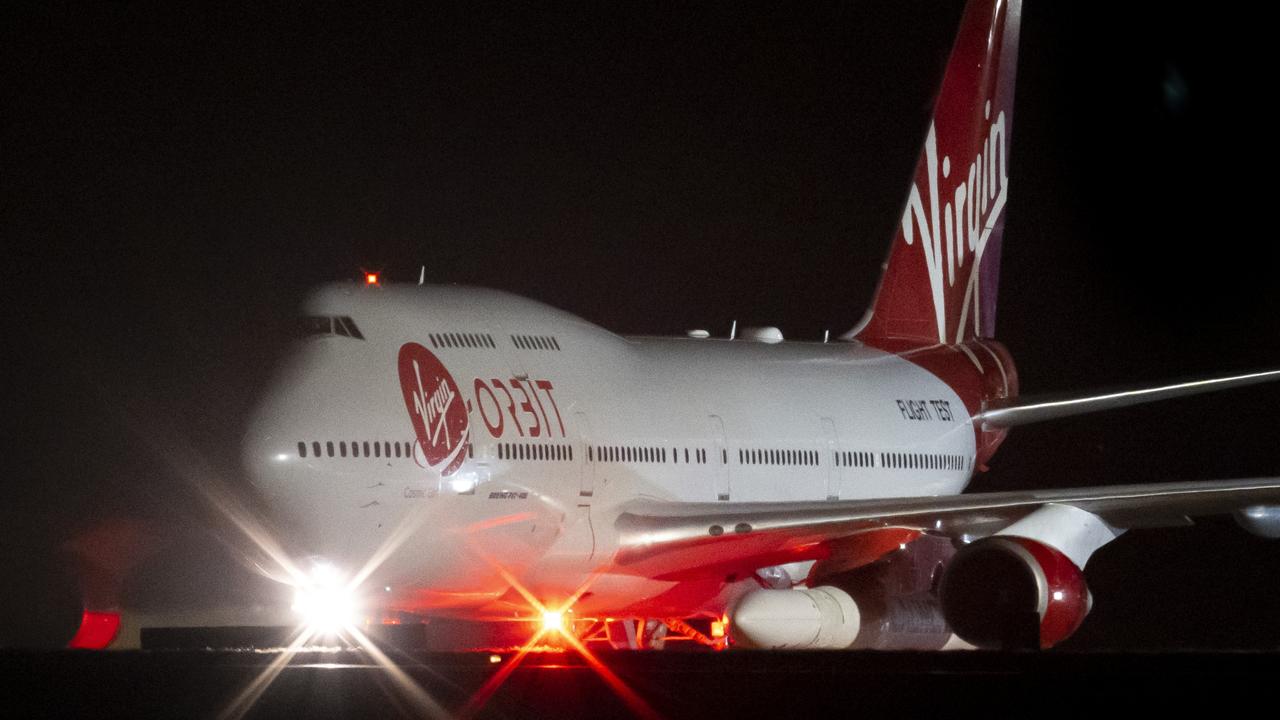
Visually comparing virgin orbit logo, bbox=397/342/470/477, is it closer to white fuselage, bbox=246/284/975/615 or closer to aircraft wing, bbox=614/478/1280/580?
white fuselage, bbox=246/284/975/615

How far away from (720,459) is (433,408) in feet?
16.3

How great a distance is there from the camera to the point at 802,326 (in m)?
34.6

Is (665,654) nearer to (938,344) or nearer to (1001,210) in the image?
(938,344)

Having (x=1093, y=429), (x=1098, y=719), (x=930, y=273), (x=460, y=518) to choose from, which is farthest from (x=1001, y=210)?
(x=1098, y=719)

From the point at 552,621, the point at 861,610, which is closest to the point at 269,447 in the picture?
the point at 552,621

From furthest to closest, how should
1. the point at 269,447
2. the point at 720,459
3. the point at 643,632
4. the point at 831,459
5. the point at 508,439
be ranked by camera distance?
the point at 831,459 → the point at 643,632 → the point at 720,459 → the point at 508,439 → the point at 269,447

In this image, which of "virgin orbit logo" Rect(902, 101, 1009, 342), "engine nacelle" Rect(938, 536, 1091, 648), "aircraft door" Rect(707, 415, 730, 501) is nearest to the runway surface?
"engine nacelle" Rect(938, 536, 1091, 648)

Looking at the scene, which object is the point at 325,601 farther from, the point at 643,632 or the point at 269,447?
the point at 643,632

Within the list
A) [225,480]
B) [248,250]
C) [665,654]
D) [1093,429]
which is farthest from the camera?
[1093,429]

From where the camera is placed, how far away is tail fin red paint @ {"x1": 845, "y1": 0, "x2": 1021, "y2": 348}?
26.0 metres

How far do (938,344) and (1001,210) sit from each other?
10.3ft

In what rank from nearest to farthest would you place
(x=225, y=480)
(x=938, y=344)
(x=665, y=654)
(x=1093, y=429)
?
1. (x=665, y=654)
2. (x=225, y=480)
3. (x=938, y=344)
4. (x=1093, y=429)

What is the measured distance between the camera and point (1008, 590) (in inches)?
666

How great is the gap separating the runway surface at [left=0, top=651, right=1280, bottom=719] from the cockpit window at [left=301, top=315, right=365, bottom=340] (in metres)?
4.73
